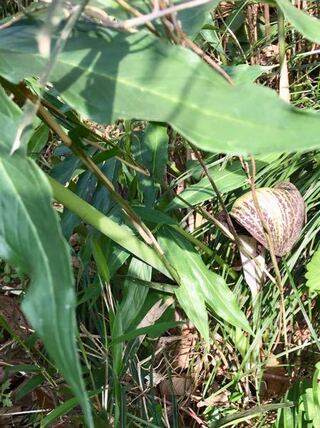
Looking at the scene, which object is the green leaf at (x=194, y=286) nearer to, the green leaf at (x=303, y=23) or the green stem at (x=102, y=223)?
the green stem at (x=102, y=223)

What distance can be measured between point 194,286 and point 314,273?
239mm

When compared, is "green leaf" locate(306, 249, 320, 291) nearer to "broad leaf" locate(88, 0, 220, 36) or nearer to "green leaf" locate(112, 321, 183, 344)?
"green leaf" locate(112, 321, 183, 344)

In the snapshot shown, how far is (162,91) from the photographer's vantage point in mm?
476

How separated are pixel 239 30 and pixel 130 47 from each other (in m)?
1.12

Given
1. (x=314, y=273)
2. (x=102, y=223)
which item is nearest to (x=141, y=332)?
(x=102, y=223)

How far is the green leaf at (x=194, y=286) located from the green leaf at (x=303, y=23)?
474 millimetres

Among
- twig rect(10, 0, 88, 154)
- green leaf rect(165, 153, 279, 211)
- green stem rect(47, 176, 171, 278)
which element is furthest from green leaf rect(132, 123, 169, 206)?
twig rect(10, 0, 88, 154)

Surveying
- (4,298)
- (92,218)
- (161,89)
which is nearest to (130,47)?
(161,89)

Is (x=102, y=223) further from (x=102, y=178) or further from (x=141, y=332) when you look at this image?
(x=141, y=332)

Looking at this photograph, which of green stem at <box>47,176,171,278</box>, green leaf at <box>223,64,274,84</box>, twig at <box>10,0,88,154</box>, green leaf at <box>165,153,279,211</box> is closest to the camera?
twig at <box>10,0,88,154</box>

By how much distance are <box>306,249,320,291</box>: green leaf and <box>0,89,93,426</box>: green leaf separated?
687 millimetres

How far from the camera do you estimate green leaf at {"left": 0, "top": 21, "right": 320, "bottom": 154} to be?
42cm

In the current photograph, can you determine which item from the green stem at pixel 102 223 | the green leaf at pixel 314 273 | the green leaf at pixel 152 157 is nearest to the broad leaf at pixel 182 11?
the green stem at pixel 102 223

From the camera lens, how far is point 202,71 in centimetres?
48
